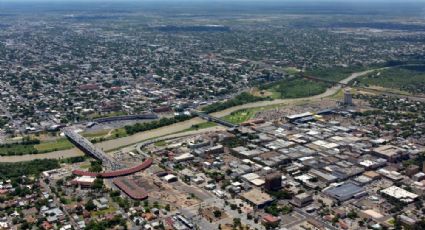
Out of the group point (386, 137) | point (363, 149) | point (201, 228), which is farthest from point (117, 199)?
point (386, 137)

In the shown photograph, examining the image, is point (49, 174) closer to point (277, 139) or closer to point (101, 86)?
point (277, 139)

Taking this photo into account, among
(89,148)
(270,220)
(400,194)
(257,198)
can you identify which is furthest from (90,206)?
(400,194)

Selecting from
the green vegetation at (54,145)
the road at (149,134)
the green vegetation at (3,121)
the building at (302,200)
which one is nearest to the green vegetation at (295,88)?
the road at (149,134)

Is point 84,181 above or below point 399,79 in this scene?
above

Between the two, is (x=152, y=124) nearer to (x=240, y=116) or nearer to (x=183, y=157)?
(x=240, y=116)

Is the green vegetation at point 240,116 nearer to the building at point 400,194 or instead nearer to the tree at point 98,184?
the tree at point 98,184

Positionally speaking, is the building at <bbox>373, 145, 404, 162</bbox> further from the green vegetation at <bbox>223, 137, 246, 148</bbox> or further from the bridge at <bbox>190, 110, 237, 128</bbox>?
the bridge at <bbox>190, 110, 237, 128</bbox>
